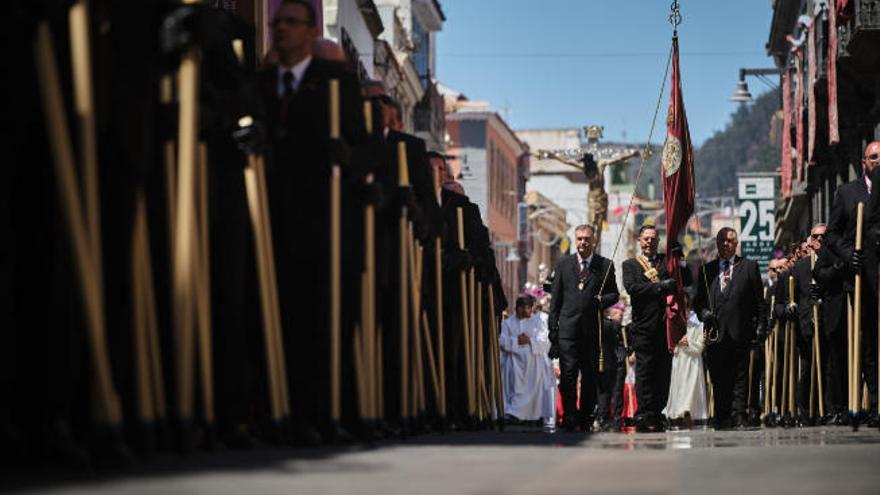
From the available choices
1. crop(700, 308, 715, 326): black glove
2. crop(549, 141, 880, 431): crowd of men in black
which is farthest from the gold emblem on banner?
crop(700, 308, 715, 326): black glove

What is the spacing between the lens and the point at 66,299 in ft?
25.1

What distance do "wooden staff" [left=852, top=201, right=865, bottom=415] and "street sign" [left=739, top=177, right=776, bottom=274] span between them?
37.8 m

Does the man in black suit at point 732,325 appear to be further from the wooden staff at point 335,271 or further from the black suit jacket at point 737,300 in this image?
the wooden staff at point 335,271

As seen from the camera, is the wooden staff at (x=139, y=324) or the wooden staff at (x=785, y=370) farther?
the wooden staff at (x=785, y=370)

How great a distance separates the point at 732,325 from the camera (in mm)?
Answer: 20141

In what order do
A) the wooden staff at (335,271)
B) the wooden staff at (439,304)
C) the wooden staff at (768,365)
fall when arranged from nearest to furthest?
the wooden staff at (335,271), the wooden staff at (439,304), the wooden staff at (768,365)

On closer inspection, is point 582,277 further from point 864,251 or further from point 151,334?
point 151,334

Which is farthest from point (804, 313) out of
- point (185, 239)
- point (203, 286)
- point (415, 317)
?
point (185, 239)

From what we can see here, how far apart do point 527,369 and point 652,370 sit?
35.1 ft

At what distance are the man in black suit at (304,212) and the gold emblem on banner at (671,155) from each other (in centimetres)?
1119

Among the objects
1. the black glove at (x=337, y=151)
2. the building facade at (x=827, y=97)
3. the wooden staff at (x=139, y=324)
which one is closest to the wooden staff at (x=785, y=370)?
the building facade at (x=827, y=97)

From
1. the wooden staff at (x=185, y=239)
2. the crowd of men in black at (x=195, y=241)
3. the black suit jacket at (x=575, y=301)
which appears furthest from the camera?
the black suit jacket at (x=575, y=301)

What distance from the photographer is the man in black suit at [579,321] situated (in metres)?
19.0

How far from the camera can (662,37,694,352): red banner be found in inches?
821
